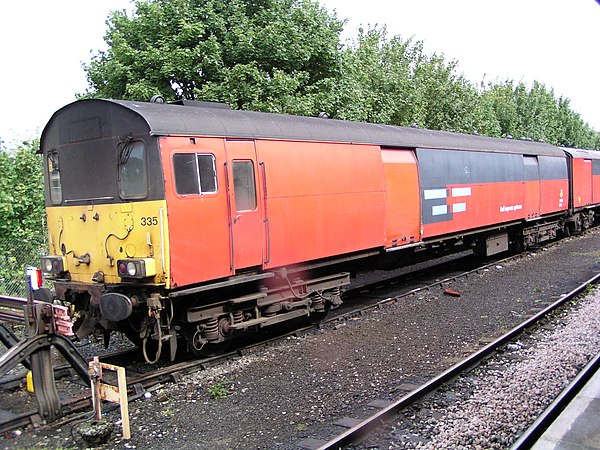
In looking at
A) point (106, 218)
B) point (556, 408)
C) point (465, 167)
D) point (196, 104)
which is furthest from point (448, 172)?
point (106, 218)

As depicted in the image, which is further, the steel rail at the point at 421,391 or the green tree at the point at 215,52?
the green tree at the point at 215,52

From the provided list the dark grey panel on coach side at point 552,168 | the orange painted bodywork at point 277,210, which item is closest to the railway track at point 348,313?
the orange painted bodywork at point 277,210

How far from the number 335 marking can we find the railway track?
1.75 m

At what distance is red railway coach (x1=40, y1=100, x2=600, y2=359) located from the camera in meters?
6.56

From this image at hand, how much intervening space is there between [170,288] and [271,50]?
9016mm

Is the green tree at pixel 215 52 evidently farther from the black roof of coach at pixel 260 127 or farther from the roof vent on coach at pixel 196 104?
the roof vent on coach at pixel 196 104

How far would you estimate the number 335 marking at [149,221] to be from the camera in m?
6.43

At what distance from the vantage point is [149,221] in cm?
648

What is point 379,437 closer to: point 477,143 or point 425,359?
point 425,359

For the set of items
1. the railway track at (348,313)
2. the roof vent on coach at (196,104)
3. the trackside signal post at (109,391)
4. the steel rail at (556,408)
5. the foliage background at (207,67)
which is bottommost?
the steel rail at (556,408)

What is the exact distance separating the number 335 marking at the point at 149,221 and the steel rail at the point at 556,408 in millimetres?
4412

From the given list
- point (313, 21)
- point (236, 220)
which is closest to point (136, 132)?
point (236, 220)

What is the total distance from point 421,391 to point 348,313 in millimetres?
3874

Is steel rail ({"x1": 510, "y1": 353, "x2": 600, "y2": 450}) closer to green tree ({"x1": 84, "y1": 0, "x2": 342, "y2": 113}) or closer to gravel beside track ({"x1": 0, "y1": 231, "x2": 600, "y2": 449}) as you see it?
gravel beside track ({"x1": 0, "y1": 231, "x2": 600, "y2": 449})
